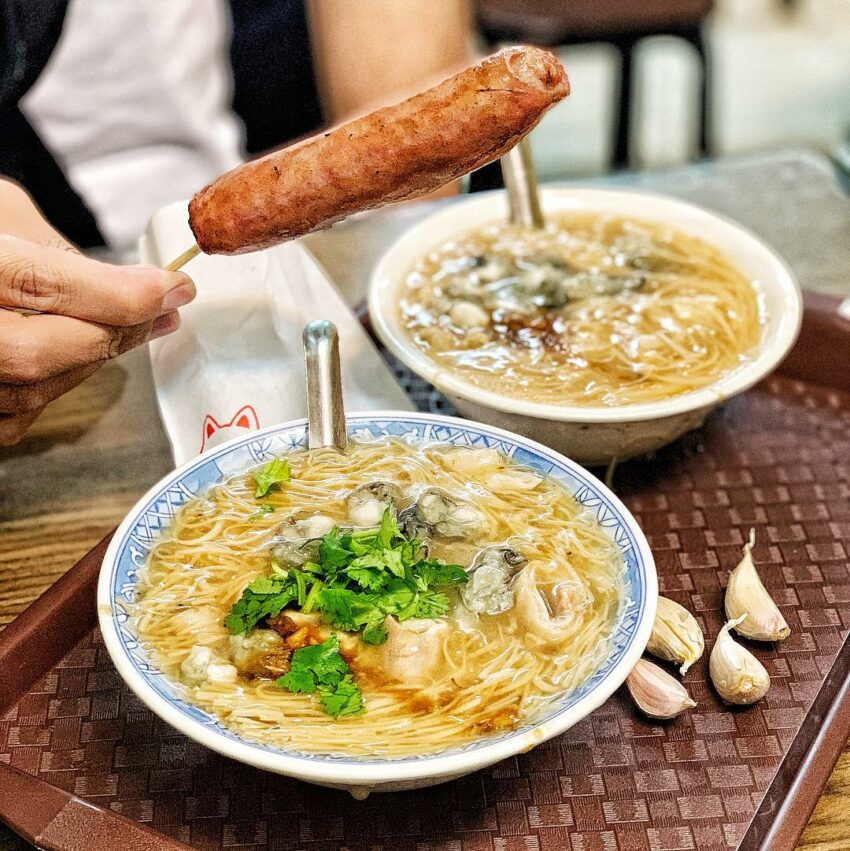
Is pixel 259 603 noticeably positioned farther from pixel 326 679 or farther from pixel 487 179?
pixel 487 179

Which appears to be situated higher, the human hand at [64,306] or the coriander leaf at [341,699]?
the human hand at [64,306]

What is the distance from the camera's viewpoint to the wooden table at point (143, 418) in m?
1.79

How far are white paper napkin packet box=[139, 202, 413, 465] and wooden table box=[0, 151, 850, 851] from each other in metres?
0.19

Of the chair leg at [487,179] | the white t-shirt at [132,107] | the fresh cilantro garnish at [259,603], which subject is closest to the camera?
the fresh cilantro garnish at [259,603]

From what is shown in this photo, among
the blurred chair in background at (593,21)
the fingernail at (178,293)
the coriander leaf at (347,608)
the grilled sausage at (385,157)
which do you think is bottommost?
the blurred chair in background at (593,21)

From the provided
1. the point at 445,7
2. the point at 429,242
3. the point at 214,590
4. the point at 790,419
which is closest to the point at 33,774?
the point at 214,590

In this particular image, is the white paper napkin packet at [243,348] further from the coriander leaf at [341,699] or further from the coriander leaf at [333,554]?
the coriander leaf at [341,699]

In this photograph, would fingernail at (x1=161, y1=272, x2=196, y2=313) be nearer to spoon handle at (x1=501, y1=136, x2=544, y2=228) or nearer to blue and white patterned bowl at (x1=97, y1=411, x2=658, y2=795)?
blue and white patterned bowl at (x1=97, y1=411, x2=658, y2=795)

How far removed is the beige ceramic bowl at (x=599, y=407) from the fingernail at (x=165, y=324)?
41 centimetres

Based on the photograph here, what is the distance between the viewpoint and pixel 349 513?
1564 millimetres

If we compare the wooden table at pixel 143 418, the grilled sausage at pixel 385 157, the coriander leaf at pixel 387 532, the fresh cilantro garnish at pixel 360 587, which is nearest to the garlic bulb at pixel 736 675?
the wooden table at pixel 143 418

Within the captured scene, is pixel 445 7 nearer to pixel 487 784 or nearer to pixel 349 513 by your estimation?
pixel 349 513

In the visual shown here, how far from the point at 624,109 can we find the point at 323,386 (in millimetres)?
4495

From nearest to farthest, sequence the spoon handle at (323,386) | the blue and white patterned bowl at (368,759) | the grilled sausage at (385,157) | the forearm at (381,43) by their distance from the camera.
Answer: the blue and white patterned bowl at (368,759), the grilled sausage at (385,157), the spoon handle at (323,386), the forearm at (381,43)
